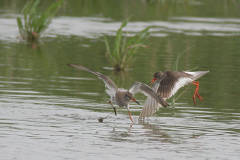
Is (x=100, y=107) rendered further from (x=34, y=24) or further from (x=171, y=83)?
(x=34, y=24)

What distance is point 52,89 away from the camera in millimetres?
12750

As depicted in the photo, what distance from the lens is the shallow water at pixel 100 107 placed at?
25.8 ft

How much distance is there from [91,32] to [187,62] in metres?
8.84

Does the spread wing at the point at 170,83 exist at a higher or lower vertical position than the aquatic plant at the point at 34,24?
lower

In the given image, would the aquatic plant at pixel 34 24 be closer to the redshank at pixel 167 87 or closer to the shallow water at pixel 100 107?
the shallow water at pixel 100 107

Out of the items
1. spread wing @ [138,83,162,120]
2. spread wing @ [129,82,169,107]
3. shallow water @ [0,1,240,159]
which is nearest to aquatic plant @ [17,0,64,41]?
shallow water @ [0,1,240,159]

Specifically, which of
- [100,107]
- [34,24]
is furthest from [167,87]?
[34,24]

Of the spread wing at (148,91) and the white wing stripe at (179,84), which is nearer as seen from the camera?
the spread wing at (148,91)

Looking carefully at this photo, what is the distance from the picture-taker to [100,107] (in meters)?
A: 11.2

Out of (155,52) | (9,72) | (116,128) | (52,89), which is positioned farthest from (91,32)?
(116,128)

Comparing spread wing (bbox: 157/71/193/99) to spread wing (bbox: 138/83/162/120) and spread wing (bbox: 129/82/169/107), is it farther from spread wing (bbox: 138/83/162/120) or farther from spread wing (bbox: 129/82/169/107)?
spread wing (bbox: 129/82/169/107)

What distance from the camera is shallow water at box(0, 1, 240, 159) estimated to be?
7875mm

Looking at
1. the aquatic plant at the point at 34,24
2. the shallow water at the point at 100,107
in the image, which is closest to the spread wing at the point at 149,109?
the shallow water at the point at 100,107

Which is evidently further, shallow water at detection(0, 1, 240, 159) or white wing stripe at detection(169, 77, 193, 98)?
white wing stripe at detection(169, 77, 193, 98)
